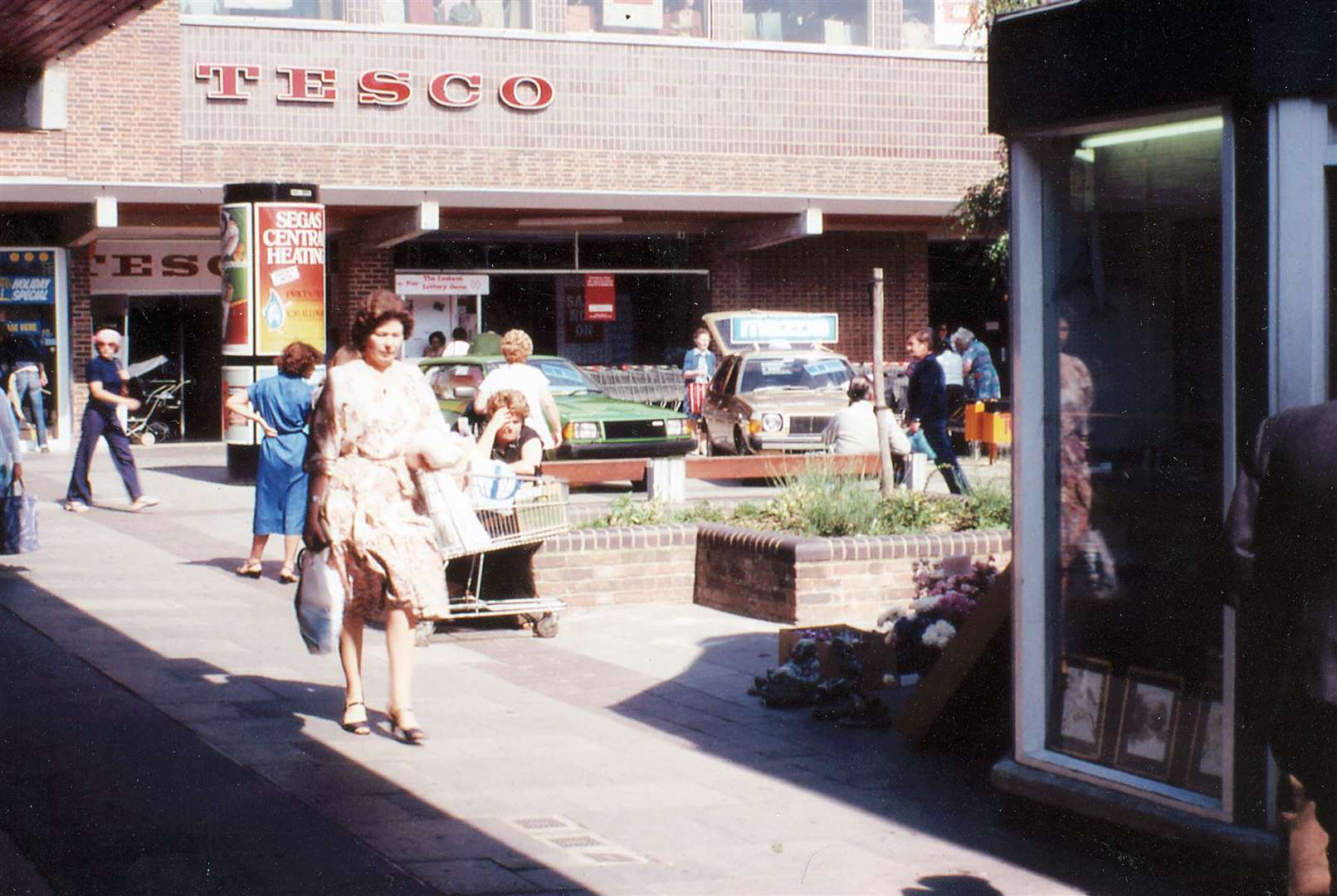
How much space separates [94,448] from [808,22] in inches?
677

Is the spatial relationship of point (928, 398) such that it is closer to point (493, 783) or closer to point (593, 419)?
point (593, 419)

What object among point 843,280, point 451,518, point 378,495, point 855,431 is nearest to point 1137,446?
point 378,495

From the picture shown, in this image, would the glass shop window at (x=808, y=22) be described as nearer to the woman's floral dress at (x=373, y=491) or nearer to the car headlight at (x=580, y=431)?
the car headlight at (x=580, y=431)

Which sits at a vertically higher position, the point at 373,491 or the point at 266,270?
the point at 266,270

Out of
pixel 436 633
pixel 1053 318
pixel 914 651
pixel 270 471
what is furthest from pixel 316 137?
pixel 1053 318

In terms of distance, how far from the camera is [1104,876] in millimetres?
5457

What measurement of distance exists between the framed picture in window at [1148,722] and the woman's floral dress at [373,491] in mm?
2867

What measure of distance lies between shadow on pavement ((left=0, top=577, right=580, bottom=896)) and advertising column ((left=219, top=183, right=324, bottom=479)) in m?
11.5

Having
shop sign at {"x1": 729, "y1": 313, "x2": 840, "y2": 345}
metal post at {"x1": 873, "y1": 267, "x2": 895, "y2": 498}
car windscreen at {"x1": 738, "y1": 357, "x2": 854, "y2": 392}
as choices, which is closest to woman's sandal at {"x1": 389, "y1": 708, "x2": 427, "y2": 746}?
metal post at {"x1": 873, "y1": 267, "x2": 895, "y2": 498}

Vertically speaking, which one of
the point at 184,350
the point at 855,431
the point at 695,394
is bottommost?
the point at 855,431

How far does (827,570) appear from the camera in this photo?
993 centimetres

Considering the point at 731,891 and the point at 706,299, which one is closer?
the point at 731,891

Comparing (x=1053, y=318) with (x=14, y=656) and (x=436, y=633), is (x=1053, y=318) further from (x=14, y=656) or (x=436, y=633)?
(x=14, y=656)

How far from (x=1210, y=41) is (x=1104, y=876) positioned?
2.63m
